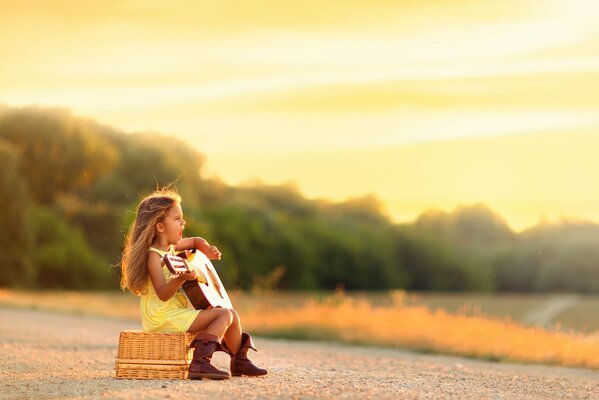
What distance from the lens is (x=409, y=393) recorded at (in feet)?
35.2

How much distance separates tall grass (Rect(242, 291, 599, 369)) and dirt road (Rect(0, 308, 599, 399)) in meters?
1.08

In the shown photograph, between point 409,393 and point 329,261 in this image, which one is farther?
point 329,261

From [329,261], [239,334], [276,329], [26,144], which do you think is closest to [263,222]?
[329,261]

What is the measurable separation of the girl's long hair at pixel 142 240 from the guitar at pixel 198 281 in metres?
0.37

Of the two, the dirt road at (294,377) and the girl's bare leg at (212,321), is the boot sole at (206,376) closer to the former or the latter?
the dirt road at (294,377)

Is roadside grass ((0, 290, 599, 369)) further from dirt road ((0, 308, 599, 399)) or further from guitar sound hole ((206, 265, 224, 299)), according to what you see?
guitar sound hole ((206, 265, 224, 299))

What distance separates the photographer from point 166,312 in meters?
11.5

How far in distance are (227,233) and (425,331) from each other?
47.2 m

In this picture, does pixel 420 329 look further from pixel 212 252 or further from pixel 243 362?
pixel 212 252

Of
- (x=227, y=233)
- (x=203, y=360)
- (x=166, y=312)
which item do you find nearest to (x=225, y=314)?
(x=203, y=360)

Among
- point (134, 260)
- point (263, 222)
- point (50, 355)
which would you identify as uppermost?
point (263, 222)

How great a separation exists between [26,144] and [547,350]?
53.1m

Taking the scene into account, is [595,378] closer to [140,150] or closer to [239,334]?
[239,334]

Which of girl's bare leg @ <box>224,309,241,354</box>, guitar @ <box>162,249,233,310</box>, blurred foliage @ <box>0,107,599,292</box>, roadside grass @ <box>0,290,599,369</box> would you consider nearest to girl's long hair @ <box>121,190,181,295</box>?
guitar @ <box>162,249,233,310</box>
